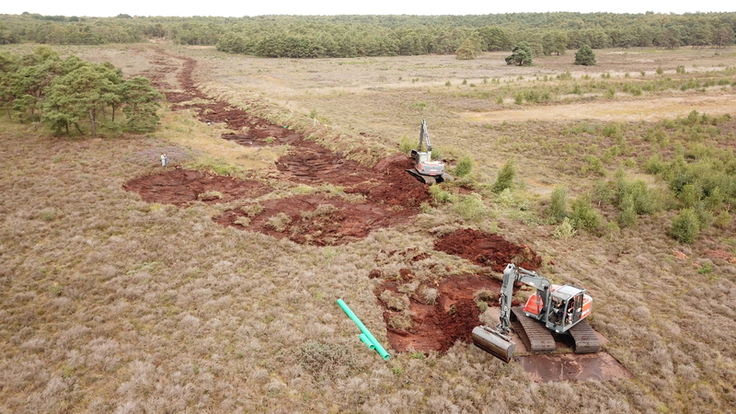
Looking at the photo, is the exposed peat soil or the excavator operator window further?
the exposed peat soil

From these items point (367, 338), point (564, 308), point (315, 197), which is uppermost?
point (315, 197)

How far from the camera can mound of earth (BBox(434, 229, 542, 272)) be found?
14.9 meters

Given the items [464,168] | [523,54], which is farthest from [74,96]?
[523,54]

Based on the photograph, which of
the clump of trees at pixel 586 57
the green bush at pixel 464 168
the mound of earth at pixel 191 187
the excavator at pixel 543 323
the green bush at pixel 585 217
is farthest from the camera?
the clump of trees at pixel 586 57

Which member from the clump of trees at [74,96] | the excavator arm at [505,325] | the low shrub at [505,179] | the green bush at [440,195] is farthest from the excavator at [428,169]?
the clump of trees at [74,96]

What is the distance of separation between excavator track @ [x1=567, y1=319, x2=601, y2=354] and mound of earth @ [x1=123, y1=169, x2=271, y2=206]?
1508cm

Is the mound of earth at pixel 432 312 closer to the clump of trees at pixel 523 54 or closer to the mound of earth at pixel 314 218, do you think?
the mound of earth at pixel 314 218

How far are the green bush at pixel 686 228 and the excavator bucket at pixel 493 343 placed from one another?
10912 mm

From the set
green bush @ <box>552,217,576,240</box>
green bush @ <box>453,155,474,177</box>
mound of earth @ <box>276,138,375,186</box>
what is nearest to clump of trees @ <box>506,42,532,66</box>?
mound of earth @ <box>276,138,375,186</box>

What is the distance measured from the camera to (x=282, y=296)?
12.9 metres

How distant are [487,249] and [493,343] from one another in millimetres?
6068

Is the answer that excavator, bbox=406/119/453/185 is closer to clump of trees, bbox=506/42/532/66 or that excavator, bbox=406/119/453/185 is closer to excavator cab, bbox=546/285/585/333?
excavator cab, bbox=546/285/585/333

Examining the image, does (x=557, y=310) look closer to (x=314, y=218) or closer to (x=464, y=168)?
(x=314, y=218)

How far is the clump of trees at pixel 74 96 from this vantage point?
91.0 feet
